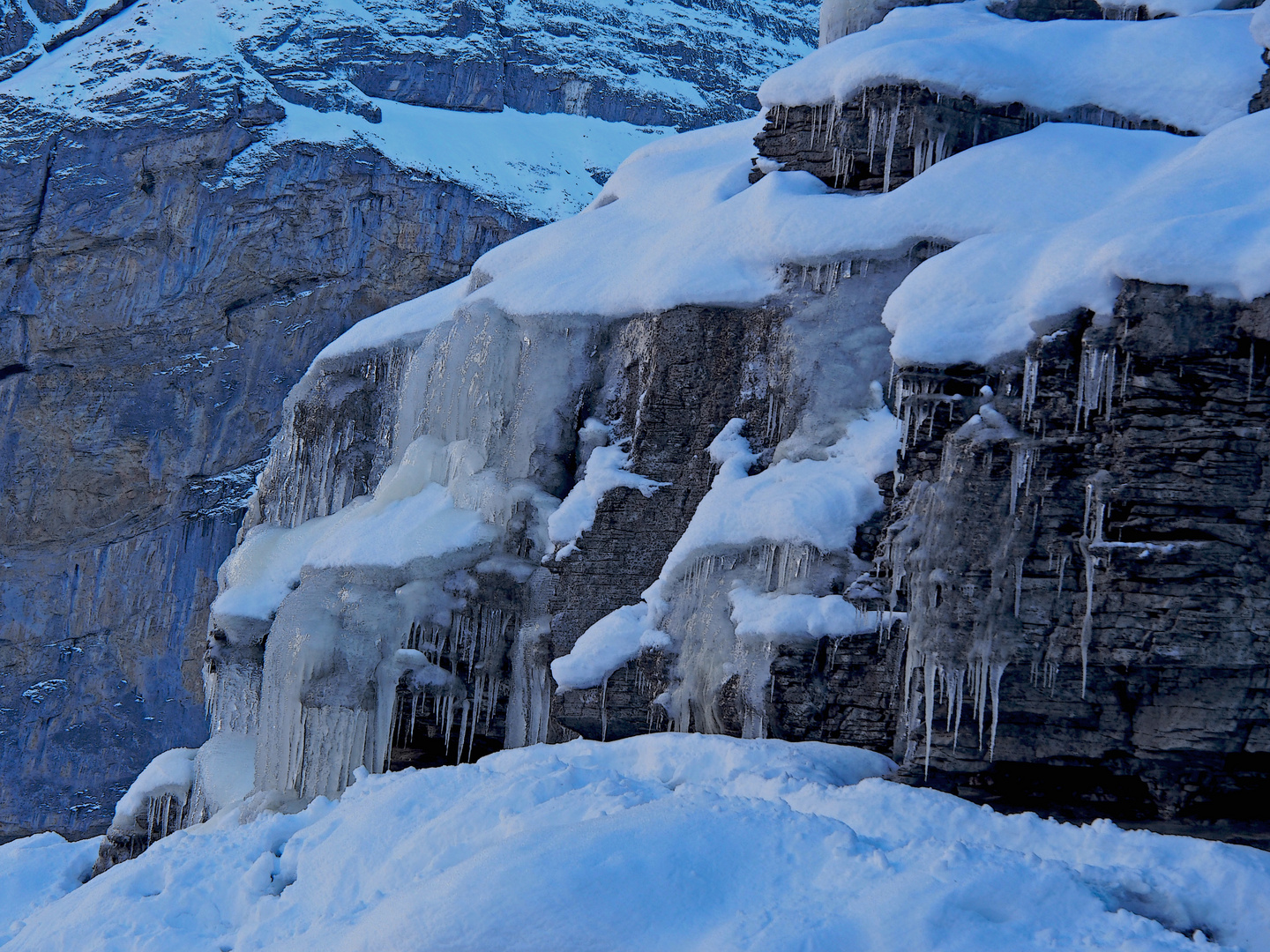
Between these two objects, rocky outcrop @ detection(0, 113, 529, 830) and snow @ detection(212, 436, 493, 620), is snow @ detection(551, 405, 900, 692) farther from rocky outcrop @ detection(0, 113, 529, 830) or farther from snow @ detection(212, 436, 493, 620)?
rocky outcrop @ detection(0, 113, 529, 830)

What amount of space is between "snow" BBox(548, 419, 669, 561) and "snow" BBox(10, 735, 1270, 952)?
158 inches

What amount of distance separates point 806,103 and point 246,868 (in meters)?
9.12

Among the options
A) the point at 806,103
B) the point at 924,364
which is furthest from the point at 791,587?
the point at 806,103

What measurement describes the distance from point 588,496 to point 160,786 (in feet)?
21.5

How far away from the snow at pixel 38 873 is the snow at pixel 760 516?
5259 millimetres

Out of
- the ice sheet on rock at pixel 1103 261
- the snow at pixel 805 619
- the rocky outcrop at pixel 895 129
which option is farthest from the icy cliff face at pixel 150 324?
the ice sheet on rock at pixel 1103 261

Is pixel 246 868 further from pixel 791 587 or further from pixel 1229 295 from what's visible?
pixel 1229 295

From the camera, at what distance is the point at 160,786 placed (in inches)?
628

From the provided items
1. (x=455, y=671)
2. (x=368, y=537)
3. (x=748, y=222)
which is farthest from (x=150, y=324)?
(x=748, y=222)

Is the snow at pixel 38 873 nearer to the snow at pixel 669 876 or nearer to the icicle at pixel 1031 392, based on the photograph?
the snow at pixel 669 876

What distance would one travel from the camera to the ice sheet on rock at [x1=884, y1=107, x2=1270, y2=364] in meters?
9.17

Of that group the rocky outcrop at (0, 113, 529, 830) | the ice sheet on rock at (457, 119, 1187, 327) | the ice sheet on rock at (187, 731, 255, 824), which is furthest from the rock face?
the rocky outcrop at (0, 113, 529, 830)

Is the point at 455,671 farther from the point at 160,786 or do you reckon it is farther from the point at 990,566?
the point at 990,566

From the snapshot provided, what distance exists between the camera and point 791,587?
441 inches
